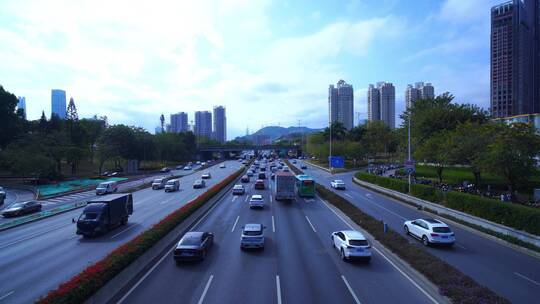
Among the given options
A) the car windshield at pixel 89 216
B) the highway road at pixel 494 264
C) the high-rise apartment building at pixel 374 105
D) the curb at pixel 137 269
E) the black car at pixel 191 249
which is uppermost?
the high-rise apartment building at pixel 374 105

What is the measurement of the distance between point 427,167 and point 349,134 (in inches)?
2150

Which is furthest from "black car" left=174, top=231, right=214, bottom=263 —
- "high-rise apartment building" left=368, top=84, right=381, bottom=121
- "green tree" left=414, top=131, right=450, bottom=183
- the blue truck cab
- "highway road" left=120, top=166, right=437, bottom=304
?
"high-rise apartment building" left=368, top=84, right=381, bottom=121

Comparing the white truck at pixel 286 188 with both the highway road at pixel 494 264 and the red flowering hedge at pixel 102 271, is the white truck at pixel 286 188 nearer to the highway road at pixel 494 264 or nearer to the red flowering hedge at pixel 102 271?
the highway road at pixel 494 264

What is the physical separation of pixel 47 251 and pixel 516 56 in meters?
156

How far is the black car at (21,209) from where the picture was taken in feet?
105

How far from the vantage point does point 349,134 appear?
13162 cm

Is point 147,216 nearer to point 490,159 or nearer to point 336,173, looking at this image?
point 490,159

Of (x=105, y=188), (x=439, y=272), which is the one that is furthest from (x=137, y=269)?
(x=105, y=188)

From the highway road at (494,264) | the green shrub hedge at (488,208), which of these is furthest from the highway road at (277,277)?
the green shrub hedge at (488,208)

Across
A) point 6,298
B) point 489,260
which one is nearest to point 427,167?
point 489,260

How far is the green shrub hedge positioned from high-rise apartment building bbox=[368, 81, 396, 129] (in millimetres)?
157591

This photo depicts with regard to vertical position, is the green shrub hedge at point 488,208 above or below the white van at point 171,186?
above

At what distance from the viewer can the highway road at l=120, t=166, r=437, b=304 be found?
13.1 metres

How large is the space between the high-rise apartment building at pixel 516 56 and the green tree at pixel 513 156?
110572 millimetres
